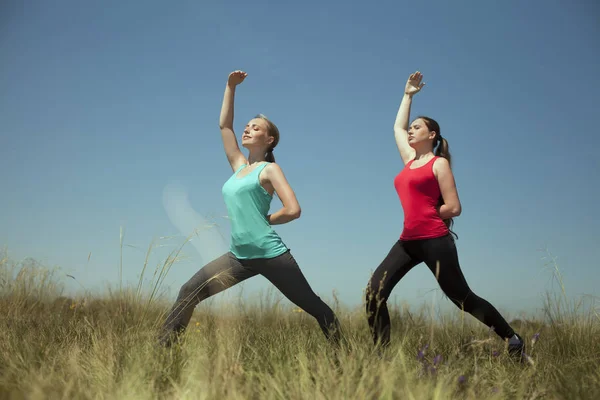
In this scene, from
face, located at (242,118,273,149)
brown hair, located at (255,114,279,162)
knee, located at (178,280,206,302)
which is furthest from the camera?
brown hair, located at (255,114,279,162)

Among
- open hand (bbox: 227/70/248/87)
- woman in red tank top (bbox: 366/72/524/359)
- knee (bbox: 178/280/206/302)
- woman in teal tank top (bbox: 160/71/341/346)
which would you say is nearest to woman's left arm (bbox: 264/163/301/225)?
woman in teal tank top (bbox: 160/71/341/346)

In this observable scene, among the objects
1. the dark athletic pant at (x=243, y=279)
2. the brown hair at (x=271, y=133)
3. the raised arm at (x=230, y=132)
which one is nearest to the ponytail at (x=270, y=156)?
the brown hair at (x=271, y=133)

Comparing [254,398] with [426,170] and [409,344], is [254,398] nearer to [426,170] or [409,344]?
[409,344]

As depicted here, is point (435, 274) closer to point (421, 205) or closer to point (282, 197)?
point (421, 205)

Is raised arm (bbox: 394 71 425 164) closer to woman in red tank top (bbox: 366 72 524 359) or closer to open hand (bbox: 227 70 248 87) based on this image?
woman in red tank top (bbox: 366 72 524 359)

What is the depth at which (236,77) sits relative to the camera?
465 cm

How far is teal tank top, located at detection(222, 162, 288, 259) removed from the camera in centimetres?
392

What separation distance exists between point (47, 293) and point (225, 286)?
4.46 m

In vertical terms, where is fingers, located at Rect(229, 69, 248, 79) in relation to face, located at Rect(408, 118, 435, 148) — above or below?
above

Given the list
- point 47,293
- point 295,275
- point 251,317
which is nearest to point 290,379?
point 295,275

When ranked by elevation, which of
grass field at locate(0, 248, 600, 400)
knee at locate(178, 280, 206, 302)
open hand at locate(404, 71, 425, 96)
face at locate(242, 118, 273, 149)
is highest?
open hand at locate(404, 71, 425, 96)

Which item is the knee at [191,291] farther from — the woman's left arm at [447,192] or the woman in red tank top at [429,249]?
the woman's left arm at [447,192]

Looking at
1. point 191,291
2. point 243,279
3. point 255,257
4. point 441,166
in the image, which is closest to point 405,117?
point 441,166

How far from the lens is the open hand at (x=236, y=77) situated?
182 inches
